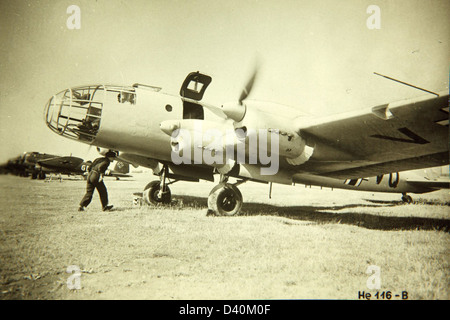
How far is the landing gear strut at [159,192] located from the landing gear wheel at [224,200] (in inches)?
90.1

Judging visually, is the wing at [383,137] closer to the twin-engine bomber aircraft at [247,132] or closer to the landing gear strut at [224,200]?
the twin-engine bomber aircraft at [247,132]

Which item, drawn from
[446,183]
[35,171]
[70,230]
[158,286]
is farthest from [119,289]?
[35,171]

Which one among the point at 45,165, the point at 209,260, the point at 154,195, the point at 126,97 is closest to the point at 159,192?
the point at 154,195

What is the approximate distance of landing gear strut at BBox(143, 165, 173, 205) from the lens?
8.95 meters

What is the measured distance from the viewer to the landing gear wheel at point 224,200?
7266 millimetres

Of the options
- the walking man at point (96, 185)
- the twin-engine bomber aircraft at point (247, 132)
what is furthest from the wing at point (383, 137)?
the walking man at point (96, 185)

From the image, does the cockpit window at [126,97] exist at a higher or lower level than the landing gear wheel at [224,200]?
higher

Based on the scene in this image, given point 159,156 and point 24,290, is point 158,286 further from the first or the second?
point 159,156

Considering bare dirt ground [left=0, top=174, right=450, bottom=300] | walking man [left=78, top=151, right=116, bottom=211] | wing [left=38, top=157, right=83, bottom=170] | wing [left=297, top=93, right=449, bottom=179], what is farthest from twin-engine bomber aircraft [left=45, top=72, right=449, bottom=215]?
wing [left=38, top=157, right=83, bottom=170]

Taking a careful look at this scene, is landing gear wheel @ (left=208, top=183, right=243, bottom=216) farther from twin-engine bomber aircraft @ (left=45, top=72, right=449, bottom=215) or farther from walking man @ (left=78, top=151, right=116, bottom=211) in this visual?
walking man @ (left=78, top=151, right=116, bottom=211)

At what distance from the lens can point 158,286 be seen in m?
2.74

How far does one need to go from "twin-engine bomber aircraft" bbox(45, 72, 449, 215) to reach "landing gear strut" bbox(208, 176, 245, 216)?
0.03 meters
